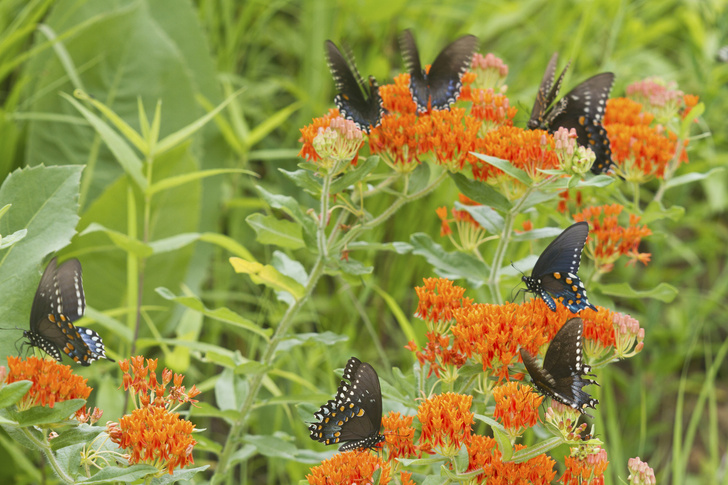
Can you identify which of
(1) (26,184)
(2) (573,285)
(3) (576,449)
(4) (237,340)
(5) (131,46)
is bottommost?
(4) (237,340)

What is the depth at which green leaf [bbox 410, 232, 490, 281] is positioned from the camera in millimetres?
2232

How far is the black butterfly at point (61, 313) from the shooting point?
5.40ft

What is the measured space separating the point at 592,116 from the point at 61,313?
168 centimetres

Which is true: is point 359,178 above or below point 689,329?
above

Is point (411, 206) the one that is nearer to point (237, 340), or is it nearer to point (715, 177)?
point (237, 340)

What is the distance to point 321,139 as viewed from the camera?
1818 millimetres

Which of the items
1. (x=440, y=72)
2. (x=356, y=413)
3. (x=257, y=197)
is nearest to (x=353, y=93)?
(x=440, y=72)

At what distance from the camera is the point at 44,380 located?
143 cm

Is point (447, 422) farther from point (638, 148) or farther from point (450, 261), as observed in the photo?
point (638, 148)

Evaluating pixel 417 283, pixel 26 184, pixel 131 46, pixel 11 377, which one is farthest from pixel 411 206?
pixel 11 377

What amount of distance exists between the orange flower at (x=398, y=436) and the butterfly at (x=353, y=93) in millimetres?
874

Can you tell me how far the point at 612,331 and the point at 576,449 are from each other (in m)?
0.34

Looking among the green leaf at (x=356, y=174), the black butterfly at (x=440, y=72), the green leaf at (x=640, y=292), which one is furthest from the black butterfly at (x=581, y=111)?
the green leaf at (x=356, y=174)

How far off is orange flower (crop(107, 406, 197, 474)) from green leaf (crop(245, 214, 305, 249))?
2.41 feet
